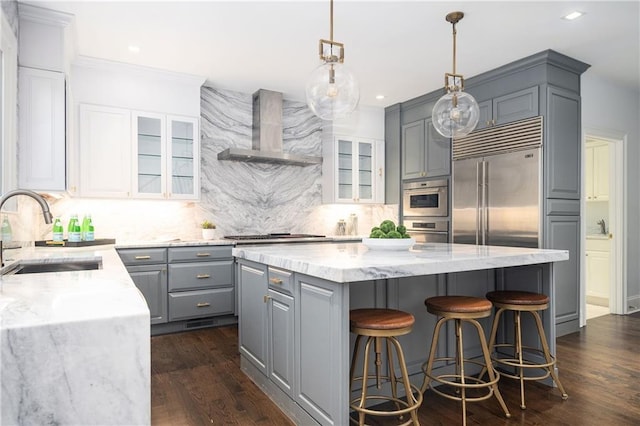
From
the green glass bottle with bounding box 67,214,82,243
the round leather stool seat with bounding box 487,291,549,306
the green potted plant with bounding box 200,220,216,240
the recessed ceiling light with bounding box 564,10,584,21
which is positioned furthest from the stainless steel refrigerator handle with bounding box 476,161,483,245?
the green glass bottle with bounding box 67,214,82,243

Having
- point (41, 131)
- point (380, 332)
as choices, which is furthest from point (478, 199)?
point (41, 131)

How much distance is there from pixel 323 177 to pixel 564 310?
3.15 metres

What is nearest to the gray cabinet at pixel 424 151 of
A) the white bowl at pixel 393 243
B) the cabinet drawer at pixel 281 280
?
the white bowl at pixel 393 243

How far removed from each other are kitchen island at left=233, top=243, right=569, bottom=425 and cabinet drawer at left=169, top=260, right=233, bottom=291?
4.32 feet

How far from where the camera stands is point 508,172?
416cm

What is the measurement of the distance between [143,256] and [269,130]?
2033 millimetres

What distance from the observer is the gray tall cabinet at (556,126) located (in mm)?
3883

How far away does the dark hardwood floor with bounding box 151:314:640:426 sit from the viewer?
7.54 ft

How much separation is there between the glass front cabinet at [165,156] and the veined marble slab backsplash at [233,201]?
316mm

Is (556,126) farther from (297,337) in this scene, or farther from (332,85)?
(297,337)

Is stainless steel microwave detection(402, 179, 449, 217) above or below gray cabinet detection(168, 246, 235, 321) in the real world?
above

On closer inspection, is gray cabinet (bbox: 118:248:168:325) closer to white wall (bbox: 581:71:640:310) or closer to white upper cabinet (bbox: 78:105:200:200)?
white upper cabinet (bbox: 78:105:200:200)

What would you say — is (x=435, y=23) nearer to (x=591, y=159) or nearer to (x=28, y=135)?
(x=28, y=135)

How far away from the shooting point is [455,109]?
299 cm
